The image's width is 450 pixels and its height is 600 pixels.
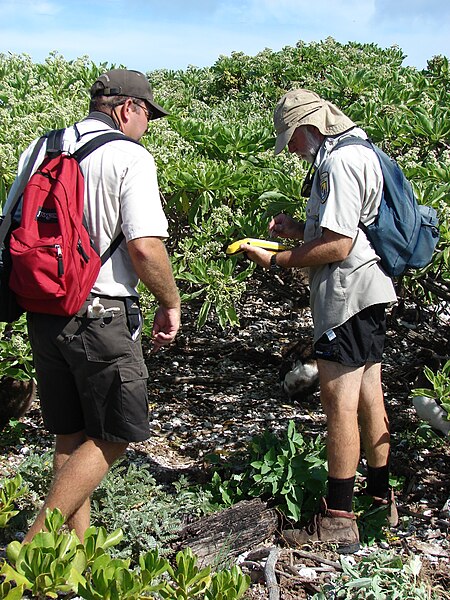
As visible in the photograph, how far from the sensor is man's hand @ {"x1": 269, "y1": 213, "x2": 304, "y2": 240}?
4152mm

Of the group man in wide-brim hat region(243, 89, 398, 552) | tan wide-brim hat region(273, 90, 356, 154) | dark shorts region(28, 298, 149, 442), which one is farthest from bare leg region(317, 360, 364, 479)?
tan wide-brim hat region(273, 90, 356, 154)

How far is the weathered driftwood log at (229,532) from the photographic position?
3674 mm

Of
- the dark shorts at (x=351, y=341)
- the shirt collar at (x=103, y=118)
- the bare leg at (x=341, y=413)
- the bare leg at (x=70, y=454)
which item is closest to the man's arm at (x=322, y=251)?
the dark shorts at (x=351, y=341)

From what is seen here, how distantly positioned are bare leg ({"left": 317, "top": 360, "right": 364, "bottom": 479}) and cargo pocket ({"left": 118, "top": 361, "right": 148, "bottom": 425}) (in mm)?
916

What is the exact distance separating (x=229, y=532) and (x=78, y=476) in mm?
833

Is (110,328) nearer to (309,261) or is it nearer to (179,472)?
(309,261)

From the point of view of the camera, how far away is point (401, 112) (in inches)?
248

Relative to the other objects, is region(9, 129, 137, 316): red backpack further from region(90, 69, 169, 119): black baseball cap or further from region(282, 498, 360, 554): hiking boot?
region(282, 498, 360, 554): hiking boot

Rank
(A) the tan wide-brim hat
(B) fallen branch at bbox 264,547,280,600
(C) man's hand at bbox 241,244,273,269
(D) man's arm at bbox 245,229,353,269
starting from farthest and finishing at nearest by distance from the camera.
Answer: (C) man's hand at bbox 241,244,273,269
(A) the tan wide-brim hat
(D) man's arm at bbox 245,229,353,269
(B) fallen branch at bbox 264,547,280,600

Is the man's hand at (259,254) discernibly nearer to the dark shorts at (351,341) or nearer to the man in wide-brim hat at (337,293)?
the man in wide-brim hat at (337,293)

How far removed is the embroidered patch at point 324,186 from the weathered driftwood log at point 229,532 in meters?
1.50

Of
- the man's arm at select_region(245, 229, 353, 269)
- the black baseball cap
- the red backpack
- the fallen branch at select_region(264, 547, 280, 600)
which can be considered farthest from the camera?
the man's arm at select_region(245, 229, 353, 269)

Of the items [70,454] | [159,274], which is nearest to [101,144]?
[159,274]

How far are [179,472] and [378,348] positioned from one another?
4.83ft
